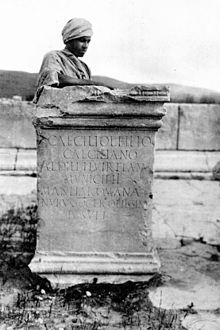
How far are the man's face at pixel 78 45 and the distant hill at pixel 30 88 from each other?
382 cm

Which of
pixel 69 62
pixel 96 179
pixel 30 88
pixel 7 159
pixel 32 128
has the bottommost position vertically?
pixel 96 179

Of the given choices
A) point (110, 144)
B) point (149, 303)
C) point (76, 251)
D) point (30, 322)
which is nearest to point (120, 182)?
point (110, 144)

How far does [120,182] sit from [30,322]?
116 cm

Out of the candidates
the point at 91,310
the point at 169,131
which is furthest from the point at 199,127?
the point at 91,310

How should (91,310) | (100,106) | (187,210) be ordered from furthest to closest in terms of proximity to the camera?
(187,210) < (100,106) < (91,310)

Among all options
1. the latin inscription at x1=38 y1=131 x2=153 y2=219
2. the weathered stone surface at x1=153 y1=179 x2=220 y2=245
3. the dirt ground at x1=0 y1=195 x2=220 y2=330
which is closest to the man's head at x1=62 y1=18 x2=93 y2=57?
the latin inscription at x1=38 y1=131 x2=153 y2=219

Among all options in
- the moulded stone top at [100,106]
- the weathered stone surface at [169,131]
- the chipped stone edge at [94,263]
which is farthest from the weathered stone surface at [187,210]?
the moulded stone top at [100,106]

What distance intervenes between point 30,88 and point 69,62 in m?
4.18

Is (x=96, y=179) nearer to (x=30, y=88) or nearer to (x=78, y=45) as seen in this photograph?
(x=78, y=45)

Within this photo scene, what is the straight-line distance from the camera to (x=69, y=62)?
4199mm

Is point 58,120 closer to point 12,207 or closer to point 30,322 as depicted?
point 30,322

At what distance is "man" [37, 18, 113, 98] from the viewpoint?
389cm

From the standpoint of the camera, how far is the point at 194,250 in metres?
4.88

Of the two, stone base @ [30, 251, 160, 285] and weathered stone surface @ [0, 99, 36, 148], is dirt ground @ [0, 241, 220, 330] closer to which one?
stone base @ [30, 251, 160, 285]
